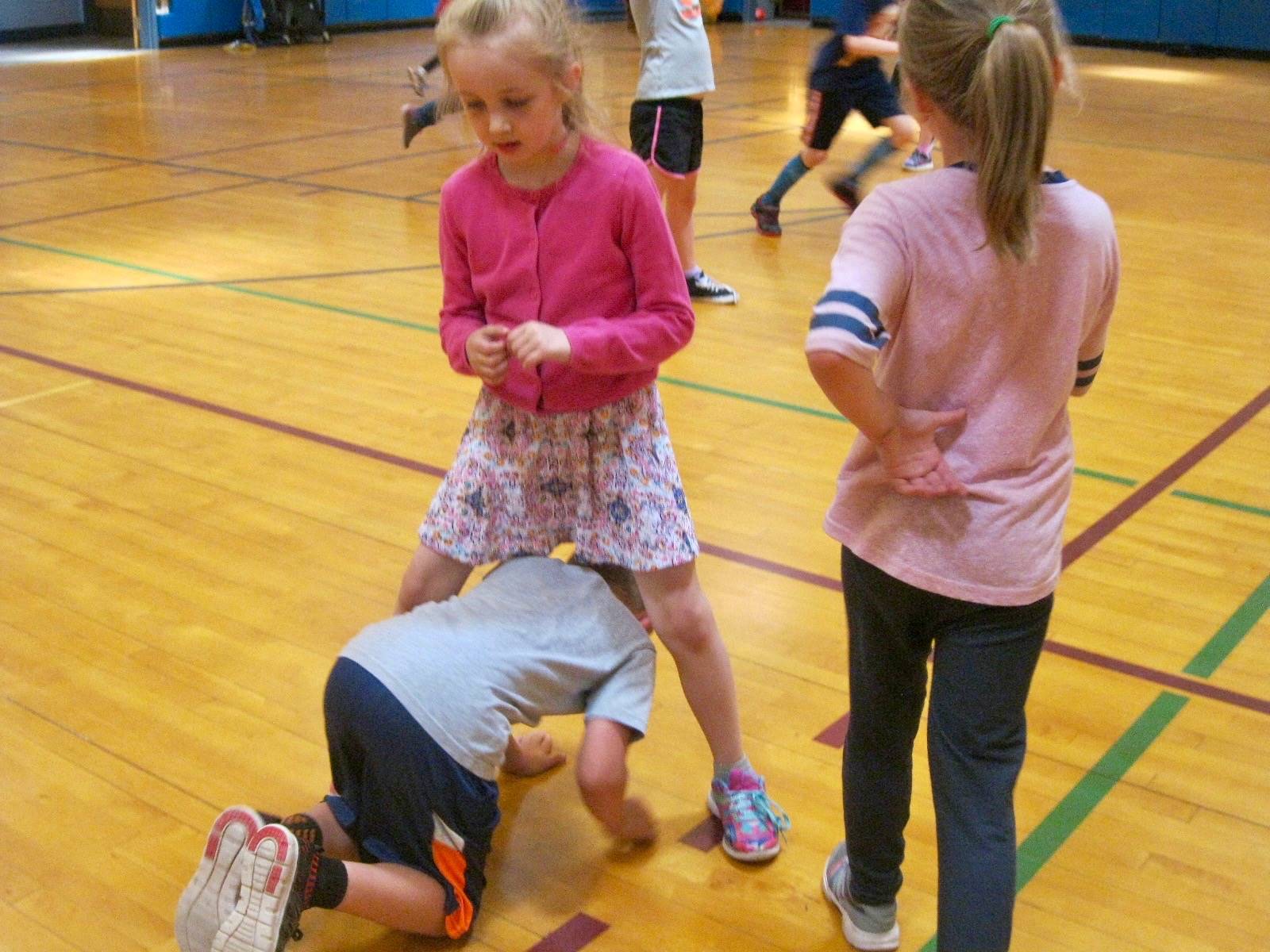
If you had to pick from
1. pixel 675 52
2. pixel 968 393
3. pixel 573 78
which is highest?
pixel 573 78

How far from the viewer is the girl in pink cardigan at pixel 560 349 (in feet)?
5.71

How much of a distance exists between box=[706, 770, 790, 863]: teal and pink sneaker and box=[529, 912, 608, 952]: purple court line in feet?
0.74

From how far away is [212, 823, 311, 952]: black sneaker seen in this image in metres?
1.58

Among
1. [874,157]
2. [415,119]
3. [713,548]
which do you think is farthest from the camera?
[415,119]

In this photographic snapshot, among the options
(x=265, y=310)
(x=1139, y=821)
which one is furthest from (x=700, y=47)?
(x=1139, y=821)

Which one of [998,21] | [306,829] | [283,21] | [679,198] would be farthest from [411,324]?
[283,21]

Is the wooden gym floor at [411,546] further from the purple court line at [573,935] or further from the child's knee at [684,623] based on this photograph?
the child's knee at [684,623]

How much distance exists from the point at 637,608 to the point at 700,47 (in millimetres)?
2857

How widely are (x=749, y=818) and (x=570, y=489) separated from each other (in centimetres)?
50

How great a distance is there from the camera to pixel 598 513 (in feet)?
6.24

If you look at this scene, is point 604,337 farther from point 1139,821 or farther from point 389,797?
point 1139,821

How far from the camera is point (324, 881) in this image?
64.4 inches

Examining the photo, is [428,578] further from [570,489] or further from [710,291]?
[710,291]

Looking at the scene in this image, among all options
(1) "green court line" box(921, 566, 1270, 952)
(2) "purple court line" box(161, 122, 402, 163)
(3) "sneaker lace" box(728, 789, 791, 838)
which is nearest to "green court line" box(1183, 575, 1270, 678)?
(1) "green court line" box(921, 566, 1270, 952)
